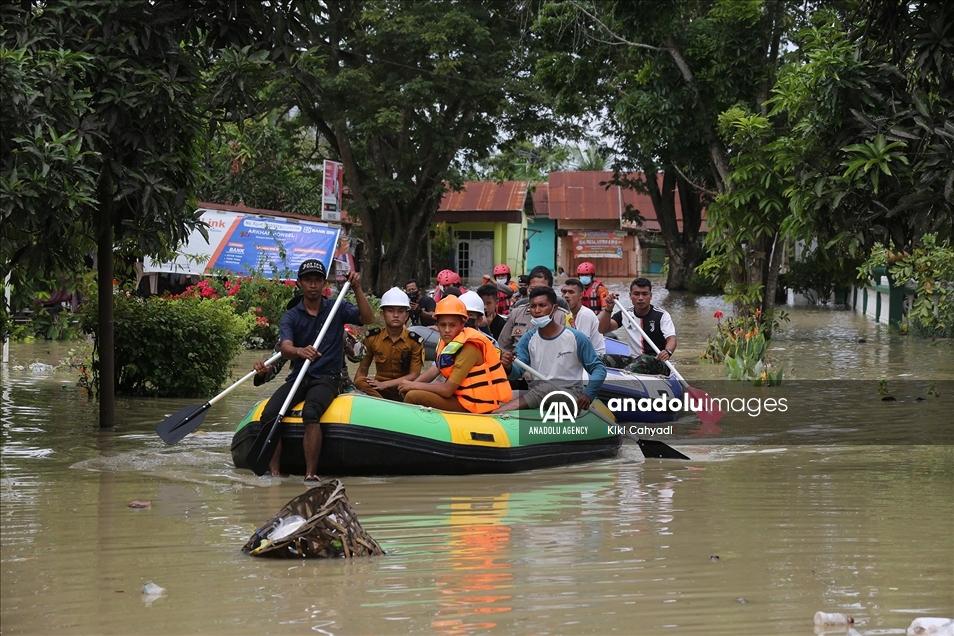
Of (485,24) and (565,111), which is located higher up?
(485,24)

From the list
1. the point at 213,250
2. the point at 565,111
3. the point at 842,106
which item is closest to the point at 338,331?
the point at 842,106

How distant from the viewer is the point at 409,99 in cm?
2864

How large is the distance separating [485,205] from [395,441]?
43167mm

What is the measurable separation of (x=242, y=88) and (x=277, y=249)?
16641mm

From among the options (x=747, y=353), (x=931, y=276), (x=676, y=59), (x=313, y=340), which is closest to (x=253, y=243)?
(x=676, y=59)

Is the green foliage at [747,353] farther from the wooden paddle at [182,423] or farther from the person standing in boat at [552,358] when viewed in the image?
the wooden paddle at [182,423]

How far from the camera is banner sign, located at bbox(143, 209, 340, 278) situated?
25203mm

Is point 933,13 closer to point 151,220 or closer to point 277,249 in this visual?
point 151,220

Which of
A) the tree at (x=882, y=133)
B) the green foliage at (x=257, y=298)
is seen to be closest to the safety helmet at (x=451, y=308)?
the tree at (x=882, y=133)

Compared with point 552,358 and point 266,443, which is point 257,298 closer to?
point 552,358

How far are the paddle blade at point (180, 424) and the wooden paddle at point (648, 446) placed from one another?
8.94ft

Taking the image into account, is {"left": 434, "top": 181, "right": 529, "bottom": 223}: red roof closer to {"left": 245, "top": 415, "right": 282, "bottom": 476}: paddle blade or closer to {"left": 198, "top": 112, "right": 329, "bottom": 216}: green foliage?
{"left": 198, "top": 112, "right": 329, "bottom": 216}: green foliage

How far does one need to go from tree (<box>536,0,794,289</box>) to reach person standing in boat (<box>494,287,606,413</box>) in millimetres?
10178

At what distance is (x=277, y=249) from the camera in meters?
26.1
